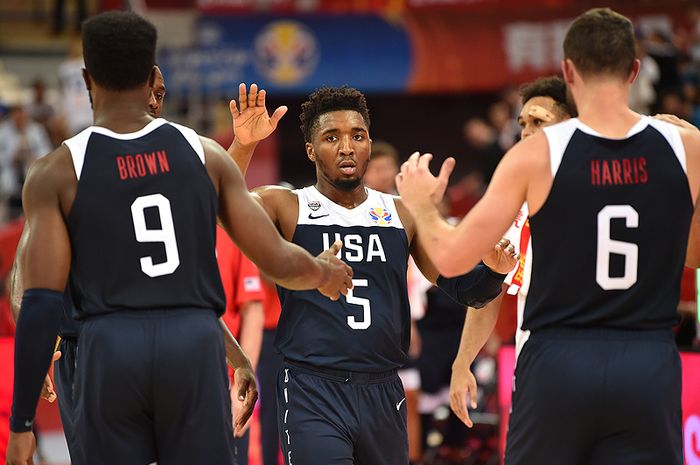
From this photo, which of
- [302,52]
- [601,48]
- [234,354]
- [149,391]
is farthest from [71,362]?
[302,52]

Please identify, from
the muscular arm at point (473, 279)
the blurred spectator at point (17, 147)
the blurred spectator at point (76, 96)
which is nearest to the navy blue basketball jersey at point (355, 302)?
the muscular arm at point (473, 279)

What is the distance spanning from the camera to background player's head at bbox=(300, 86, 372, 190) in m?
6.25

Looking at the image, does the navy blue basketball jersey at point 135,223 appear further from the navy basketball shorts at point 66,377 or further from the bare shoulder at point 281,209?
the bare shoulder at point 281,209

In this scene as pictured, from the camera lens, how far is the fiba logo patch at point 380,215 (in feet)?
20.4

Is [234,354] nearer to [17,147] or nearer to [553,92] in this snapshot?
[553,92]

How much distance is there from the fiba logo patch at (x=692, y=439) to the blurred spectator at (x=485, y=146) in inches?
323

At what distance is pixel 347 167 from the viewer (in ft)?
20.5

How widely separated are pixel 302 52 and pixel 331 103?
14231 mm

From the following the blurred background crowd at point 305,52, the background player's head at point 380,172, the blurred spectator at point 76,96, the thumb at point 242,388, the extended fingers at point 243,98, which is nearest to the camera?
the thumb at point 242,388

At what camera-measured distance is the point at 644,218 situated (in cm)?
457

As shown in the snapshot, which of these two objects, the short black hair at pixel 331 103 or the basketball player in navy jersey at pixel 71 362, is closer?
the basketball player in navy jersey at pixel 71 362

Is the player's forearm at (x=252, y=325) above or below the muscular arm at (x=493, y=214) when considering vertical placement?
below

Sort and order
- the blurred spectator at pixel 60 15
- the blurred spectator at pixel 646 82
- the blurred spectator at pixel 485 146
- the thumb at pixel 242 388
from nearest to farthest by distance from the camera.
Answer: the thumb at pixel 242 388 < the blurred spectator at pixel 485 146 < the blurred spectator at pixel 646 82 < the blurred spectator at pixel 60 15

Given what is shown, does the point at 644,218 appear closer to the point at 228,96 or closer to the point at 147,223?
the point at 147,223
